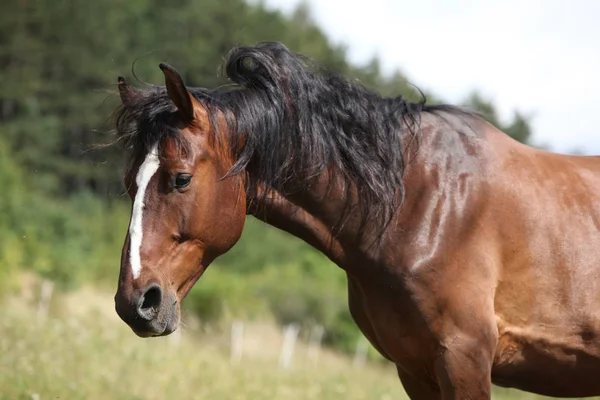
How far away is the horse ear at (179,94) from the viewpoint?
13.6 feet

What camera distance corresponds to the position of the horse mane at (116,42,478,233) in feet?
15.2

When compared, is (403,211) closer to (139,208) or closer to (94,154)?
(139,208)

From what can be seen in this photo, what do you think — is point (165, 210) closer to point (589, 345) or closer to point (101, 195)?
point (589, 345)

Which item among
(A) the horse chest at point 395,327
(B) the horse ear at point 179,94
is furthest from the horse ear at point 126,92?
(A) the horse chest at point 395,327

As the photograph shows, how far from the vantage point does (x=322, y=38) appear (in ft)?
235

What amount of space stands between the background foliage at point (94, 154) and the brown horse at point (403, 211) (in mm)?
24888

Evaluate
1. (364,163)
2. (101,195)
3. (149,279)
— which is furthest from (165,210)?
(101,195)

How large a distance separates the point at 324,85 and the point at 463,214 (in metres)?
1.15

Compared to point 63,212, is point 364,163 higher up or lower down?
higher up

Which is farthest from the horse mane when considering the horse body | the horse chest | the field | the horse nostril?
the field

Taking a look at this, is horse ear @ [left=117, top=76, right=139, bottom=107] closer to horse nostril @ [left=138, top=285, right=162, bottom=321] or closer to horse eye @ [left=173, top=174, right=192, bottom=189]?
horse eye @ [left=173, top=174, right=192, bottom=189]

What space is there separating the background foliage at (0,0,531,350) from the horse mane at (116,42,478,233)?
81.6 feet

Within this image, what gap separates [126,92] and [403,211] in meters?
1.78

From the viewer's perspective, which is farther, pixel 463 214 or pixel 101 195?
pixel 101 195
